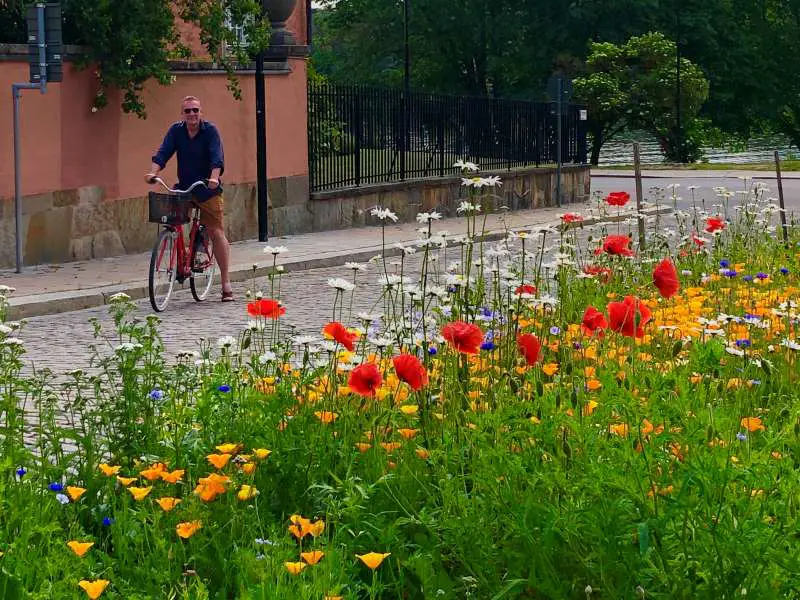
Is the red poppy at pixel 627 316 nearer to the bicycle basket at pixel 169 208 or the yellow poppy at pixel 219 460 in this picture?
the yellow poppy at pixel 219 460

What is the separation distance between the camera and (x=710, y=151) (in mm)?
71375

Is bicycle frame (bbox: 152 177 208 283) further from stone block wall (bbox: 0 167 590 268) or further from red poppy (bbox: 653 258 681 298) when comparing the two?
red poppy (bbox: 653 258 681 298)

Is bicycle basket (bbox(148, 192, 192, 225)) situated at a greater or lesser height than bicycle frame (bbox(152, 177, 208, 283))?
greater

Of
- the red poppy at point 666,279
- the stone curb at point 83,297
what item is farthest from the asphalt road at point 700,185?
the red poppy at point 666,279

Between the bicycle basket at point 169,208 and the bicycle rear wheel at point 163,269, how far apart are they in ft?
0.52

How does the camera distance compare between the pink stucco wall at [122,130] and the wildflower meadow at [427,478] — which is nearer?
the wildflower meadow at [427,478]

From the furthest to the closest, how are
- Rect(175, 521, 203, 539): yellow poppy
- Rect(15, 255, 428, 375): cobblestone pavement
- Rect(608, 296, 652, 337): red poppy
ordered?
Rect(15, 255, 428, 375): cobblestone pavement, Rect(608, 296, 652, 337): red poppy, Rect(175, 521, 203, 539): yellow poppy

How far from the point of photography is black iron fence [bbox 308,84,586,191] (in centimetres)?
2162

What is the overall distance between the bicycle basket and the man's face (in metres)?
0.65

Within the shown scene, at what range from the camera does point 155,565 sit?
4.52 meters

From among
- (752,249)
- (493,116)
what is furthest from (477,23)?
(752,249)

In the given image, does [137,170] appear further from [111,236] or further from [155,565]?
[155,565]

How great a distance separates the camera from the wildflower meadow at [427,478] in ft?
13.5

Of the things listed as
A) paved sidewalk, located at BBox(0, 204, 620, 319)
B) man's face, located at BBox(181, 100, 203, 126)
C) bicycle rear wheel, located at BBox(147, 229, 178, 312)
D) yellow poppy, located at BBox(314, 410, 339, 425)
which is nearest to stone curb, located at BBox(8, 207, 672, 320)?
paved sidewalk, located at BBox(0, 204, 620, 319)
